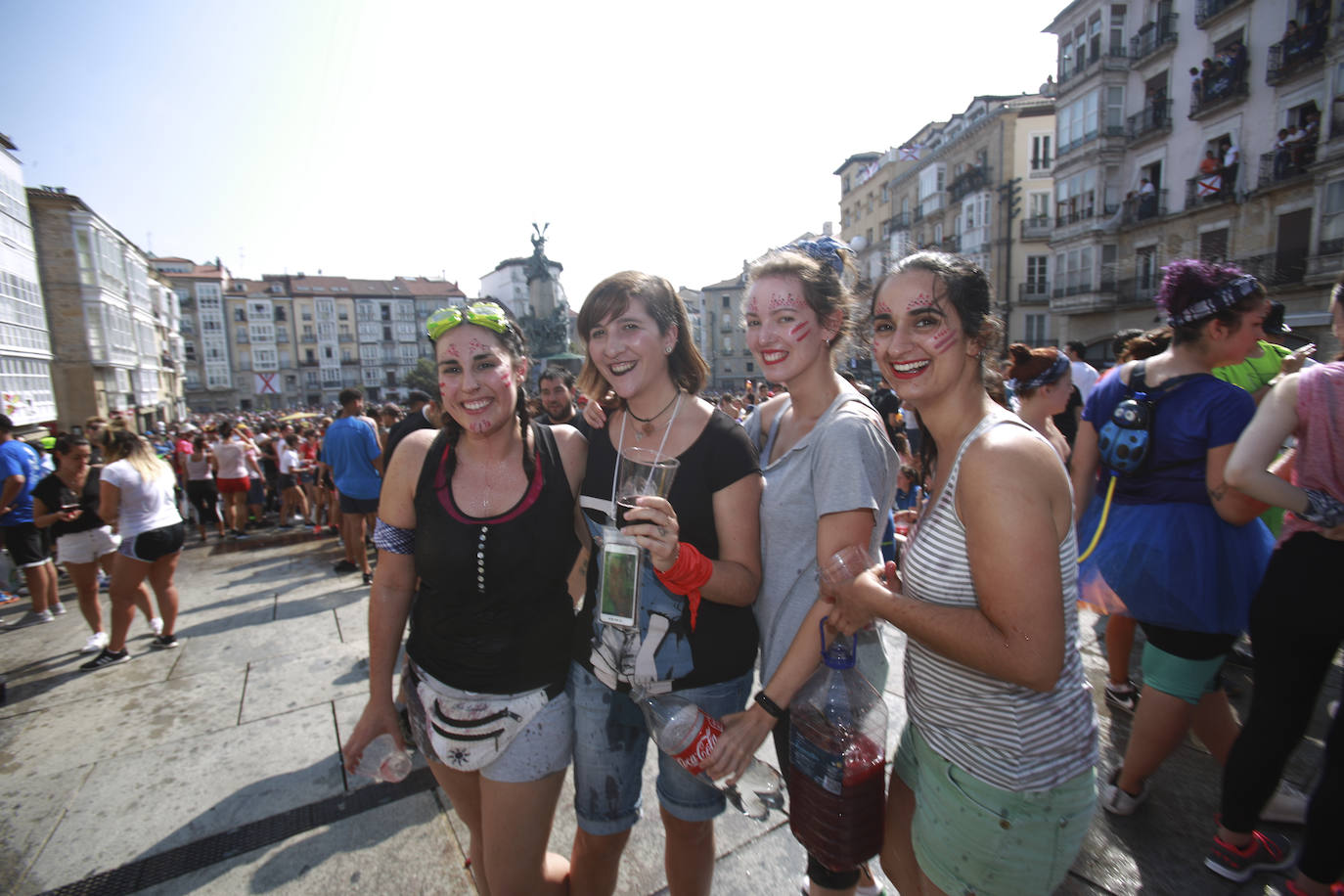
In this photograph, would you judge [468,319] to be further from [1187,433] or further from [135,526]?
[135,526]

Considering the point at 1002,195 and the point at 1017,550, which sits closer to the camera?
the point at 1017,550

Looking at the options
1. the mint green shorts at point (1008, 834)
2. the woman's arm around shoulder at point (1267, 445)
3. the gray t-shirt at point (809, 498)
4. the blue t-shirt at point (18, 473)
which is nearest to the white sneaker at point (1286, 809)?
the woman's arm around shoulder at point (1267, 445)

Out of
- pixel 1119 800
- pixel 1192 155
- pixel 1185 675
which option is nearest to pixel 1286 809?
pixel 1119 800

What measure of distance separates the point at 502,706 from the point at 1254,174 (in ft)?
89.2

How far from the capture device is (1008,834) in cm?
135

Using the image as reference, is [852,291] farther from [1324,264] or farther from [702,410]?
[1324,264]

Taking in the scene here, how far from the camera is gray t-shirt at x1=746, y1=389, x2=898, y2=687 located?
1672 mm

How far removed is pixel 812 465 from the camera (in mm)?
1768

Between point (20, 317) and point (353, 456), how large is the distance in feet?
114

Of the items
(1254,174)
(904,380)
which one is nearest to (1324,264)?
(1254,174)

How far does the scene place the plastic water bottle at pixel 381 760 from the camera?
200cm

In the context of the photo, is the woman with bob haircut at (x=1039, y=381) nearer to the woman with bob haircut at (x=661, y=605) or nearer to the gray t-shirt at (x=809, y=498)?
the gray t-shirt at (x=809, y=498)

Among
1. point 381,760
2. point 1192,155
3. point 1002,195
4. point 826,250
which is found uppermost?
point 1002,195

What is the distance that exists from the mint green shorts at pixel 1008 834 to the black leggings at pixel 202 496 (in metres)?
12.2
